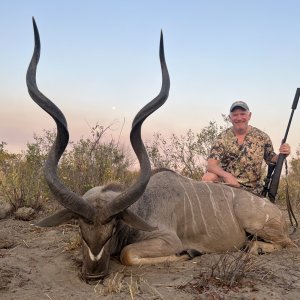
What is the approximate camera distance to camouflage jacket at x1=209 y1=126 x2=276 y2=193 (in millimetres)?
5512

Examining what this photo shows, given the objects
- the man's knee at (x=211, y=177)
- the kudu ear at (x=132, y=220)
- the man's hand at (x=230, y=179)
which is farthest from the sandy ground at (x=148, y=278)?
the man's knee at (x=211, y=177)

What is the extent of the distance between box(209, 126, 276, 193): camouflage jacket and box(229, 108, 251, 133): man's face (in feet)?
0.38

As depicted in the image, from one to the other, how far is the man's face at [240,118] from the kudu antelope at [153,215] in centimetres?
123

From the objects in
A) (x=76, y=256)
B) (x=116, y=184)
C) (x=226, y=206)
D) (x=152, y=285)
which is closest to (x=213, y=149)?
(x=226, y=206)

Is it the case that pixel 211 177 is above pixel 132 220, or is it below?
above

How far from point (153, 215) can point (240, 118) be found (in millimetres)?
2160

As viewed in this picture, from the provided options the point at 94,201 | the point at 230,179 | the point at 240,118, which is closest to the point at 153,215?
the point at 94,201

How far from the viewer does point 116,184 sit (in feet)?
13.2

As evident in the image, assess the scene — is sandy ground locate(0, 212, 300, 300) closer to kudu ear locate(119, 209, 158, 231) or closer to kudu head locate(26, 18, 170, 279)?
kudu head locate(26, 18, 170, 279)

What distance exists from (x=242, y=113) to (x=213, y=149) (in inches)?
22.7

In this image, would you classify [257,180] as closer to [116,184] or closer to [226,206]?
[226,206]

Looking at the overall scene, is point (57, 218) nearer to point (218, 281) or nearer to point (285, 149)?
point (218, 281)

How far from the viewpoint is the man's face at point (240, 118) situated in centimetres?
558

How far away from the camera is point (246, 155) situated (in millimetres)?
5531
